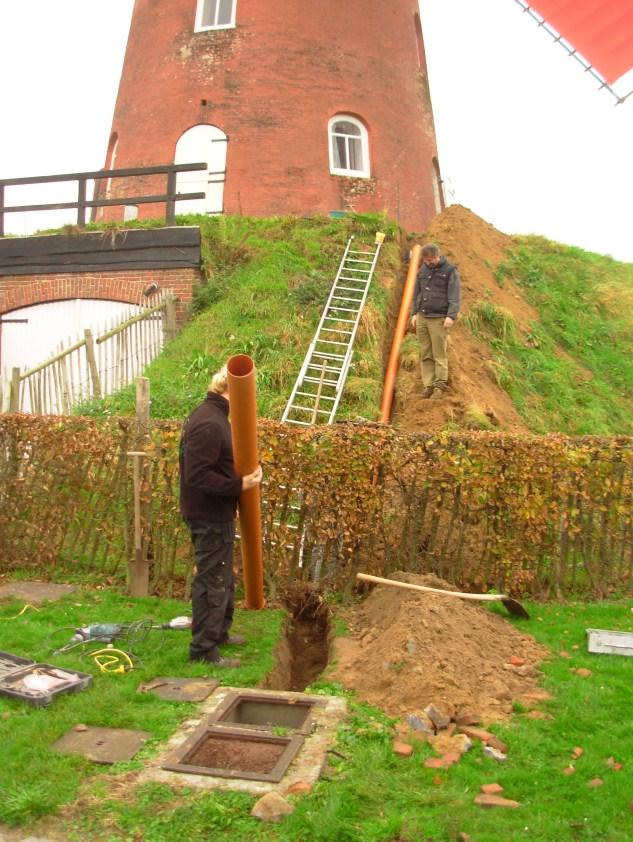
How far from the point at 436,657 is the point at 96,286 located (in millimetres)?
11575

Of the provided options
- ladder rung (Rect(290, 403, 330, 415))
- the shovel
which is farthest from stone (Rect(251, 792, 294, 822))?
ladder rung (Rect(290, 403, 330, 415))

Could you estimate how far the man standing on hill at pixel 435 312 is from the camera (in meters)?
10.4

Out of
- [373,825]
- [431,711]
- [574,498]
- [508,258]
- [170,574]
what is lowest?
[373,825]

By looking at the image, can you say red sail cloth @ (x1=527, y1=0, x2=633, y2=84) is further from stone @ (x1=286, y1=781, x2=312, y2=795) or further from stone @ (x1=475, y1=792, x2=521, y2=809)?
stone @ (x1=286, y1=781, x2=312, y2=795)

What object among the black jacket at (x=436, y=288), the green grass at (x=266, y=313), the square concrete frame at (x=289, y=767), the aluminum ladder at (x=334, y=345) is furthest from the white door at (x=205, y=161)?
the square concrete frame at (x=289, y=767)

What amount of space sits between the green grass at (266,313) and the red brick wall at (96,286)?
397 mm

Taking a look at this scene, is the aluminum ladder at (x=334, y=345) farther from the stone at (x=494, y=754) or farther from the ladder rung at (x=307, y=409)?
the stone at (x=494, y=754)

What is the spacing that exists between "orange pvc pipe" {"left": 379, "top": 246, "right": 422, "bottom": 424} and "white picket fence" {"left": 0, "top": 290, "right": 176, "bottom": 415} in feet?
13.0

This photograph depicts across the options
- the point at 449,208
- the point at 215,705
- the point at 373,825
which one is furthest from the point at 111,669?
the point at 449,208

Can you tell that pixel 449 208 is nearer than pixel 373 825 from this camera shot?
No

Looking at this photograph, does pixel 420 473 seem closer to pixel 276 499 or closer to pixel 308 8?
pixel 276 499

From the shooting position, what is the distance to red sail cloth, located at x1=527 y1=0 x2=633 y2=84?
541 inches

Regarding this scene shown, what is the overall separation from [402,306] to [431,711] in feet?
31.9

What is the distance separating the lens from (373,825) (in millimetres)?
3525
